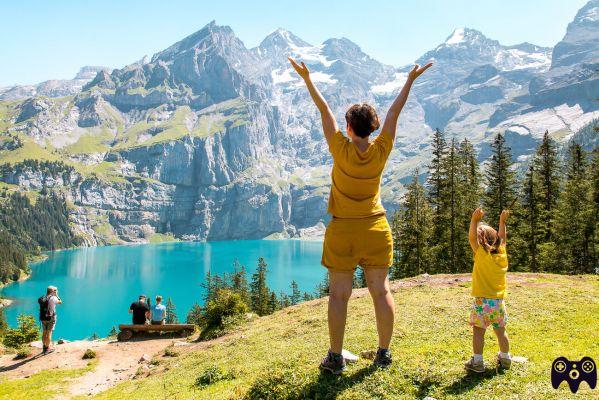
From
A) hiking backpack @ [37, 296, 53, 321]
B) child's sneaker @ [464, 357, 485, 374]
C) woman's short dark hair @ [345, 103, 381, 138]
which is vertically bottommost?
hiking backpack @ [37, 296, 53, 321]

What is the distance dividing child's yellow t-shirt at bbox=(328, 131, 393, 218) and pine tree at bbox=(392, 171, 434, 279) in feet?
133

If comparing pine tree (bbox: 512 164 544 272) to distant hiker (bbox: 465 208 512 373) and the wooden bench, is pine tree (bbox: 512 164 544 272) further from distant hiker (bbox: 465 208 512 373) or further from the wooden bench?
distant hiker (bbox: 465 208 512 373)

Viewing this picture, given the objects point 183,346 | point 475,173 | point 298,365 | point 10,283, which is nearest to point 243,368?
point 298,365

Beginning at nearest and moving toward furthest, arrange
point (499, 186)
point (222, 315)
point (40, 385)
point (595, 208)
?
point (40, 385), point (222, 315), point (595, 208), point (499, 186)

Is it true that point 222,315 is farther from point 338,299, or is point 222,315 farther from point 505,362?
point 505,362

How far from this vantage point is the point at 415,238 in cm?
4722

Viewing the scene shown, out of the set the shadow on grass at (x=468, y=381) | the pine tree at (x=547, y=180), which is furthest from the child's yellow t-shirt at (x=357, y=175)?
the pine tree at (x=547, y=180)

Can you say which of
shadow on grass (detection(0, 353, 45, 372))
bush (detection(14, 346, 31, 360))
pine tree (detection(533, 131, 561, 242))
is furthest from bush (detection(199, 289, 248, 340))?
pine tree (detection(533, 131, 561, 242))

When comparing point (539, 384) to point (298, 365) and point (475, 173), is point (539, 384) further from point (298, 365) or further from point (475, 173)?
point (475, 173)

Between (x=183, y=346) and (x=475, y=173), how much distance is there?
4308 cm

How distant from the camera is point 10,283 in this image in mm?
172375

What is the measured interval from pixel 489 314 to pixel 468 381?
1222 millimetres

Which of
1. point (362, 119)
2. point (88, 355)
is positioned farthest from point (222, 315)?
point (362, 119)

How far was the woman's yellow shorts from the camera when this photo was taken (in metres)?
6.63
